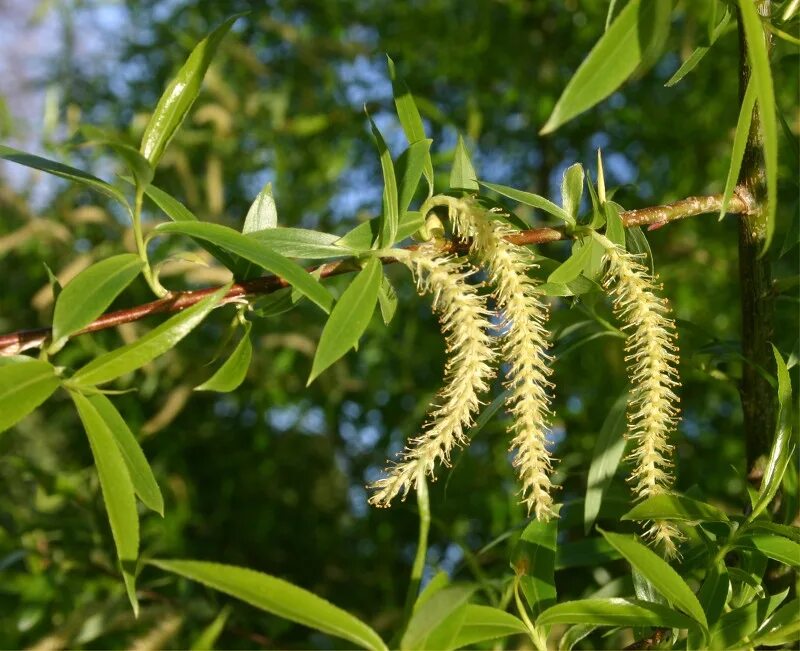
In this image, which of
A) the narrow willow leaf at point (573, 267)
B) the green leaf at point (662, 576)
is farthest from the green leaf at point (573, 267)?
the green leaf at point (662, 576)

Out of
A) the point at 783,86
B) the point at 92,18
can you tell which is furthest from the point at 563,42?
the point at 92,18

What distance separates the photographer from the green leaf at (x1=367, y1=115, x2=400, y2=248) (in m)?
0.40

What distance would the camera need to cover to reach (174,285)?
A: 1.23m

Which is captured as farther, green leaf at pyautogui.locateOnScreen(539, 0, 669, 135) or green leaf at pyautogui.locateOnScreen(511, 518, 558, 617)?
green leaf at pyautogui.locateOnScreen(511, 518, 558, 617)

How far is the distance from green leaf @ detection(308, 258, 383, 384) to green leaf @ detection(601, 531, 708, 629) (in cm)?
13

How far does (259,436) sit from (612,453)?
2.39ft

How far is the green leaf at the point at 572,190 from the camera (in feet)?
1.41

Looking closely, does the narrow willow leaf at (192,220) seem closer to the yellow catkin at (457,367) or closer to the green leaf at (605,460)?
the yellow catkin at (457,367)

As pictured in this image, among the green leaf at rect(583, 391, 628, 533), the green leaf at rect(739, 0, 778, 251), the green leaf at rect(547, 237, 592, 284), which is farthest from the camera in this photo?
the green leaf at rect(583, 391, 628, 533)

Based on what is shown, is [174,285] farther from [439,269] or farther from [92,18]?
[439,269]

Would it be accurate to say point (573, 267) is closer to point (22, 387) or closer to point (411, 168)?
point (411, 168)

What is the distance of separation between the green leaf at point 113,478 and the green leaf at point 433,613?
0.12 m

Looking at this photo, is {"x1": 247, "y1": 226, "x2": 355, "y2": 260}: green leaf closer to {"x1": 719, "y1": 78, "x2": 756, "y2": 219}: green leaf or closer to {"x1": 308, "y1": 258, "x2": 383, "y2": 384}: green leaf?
{"x1": 308, "y1": 258, "x2": 383, "y2": 384}: green leaf

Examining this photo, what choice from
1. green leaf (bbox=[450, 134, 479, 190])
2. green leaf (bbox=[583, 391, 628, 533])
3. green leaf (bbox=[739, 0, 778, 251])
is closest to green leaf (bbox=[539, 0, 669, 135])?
green leaf (bbox=[739, 0, 778, 251])
